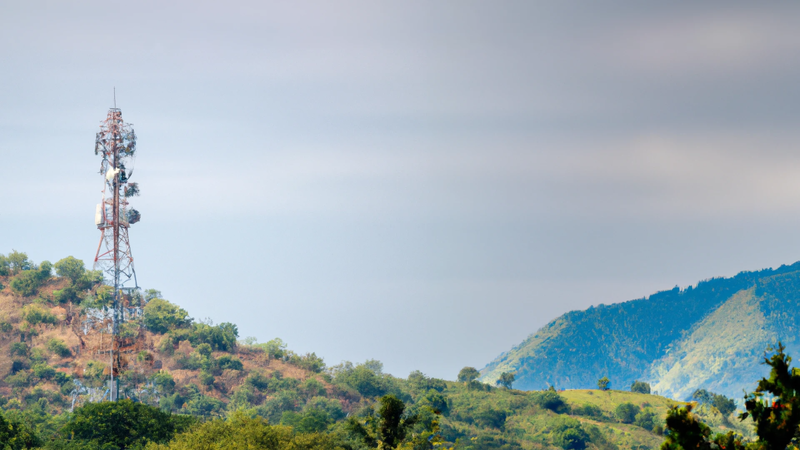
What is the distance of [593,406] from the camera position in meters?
181

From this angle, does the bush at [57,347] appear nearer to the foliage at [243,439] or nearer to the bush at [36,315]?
the bush at [36,315]

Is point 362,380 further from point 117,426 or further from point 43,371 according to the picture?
point 117,426

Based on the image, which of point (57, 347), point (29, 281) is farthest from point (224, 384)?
point (29, 281)

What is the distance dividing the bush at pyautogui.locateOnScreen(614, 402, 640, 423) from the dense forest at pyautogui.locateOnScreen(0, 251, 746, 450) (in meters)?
0.23

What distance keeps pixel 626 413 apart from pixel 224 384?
84817 millimetres

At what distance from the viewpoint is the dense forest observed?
420 feet

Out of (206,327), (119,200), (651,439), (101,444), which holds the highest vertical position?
(119,200)

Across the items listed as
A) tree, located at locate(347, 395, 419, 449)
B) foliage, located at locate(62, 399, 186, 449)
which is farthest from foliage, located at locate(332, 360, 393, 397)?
tree, located at locate(347, 395, 419, 449)

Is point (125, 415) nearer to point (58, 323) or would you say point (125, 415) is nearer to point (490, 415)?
point (58, 323)

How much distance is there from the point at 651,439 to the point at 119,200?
114 metres

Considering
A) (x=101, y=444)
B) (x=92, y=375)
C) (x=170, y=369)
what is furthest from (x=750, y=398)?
(x=170, y=369)

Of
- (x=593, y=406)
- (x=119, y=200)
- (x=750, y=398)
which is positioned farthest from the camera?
(x=593, y=406)

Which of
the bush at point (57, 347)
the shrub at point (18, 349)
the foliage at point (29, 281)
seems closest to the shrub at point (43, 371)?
the bush at point (57, 347)

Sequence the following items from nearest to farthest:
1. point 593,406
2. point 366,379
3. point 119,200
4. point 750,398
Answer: point 750,398, point 119,200, point 366,379, point 593,406
